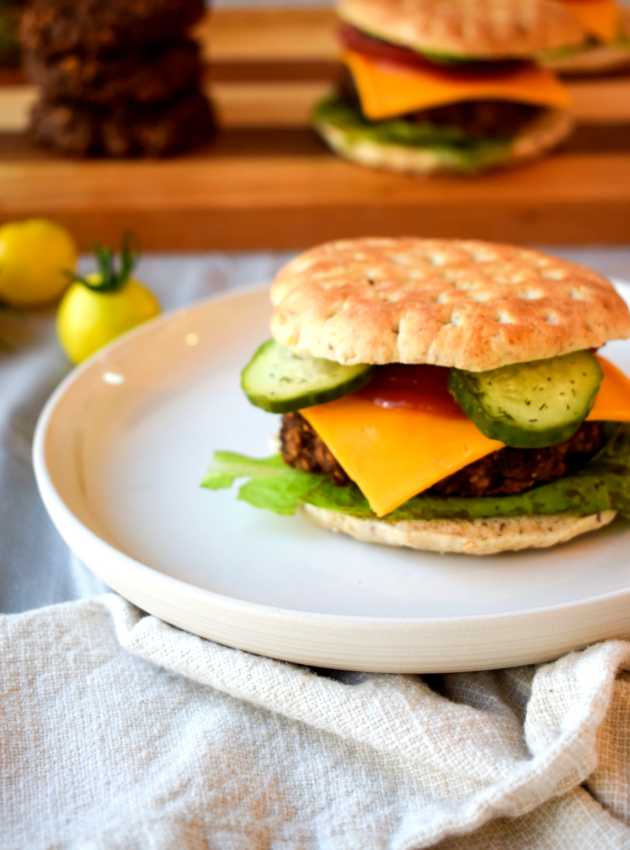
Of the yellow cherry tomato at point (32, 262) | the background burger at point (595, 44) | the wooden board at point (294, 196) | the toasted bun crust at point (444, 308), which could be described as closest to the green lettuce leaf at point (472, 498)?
the toasted bun crust at point (444, 308)

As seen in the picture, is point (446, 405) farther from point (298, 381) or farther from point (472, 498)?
point (298, 381)

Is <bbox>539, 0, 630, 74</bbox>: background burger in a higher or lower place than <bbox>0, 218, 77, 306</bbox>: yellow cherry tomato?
higher

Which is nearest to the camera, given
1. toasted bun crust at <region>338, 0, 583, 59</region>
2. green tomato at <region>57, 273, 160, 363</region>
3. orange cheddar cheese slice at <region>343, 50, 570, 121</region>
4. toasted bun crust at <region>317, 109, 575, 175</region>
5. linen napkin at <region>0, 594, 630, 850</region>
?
linen napkin at <region>0, 594, 630, 850</region>

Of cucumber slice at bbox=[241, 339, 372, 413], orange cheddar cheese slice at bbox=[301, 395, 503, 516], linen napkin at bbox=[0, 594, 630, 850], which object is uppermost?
cucumber slice at bbox=[241, 339, 372, 413]

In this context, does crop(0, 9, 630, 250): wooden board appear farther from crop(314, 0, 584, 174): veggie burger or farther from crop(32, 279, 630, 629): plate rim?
crop(32, 279, 630, 629): plate rim

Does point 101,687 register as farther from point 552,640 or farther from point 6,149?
point 6,149

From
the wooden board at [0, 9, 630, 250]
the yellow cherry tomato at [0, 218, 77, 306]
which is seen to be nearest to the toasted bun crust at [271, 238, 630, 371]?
the yellow cherry tomato at [0, 218, 77, 306]

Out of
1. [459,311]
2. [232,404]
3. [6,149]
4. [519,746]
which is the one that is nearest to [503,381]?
[459,311]
